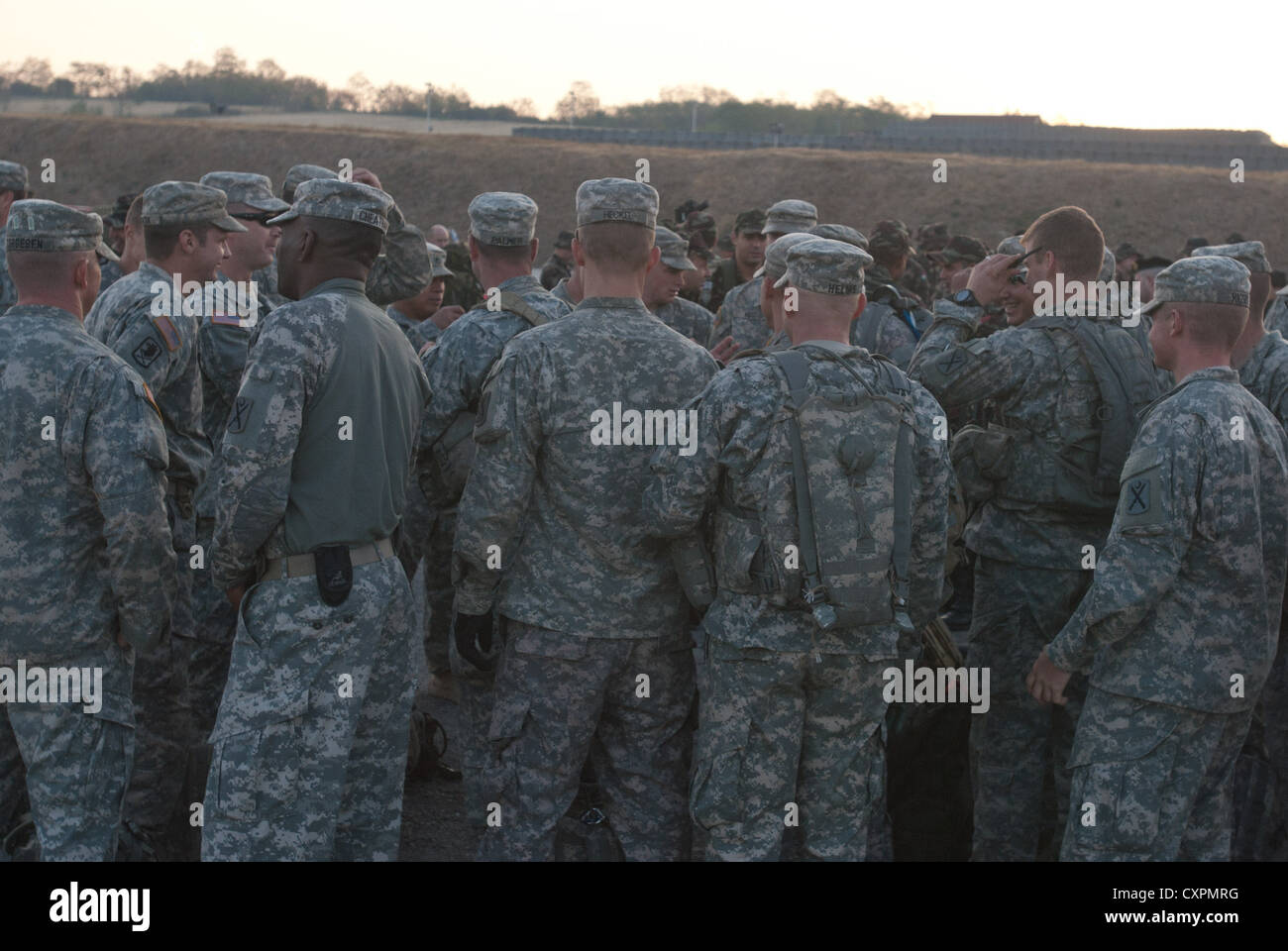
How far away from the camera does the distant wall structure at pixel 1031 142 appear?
56188mm

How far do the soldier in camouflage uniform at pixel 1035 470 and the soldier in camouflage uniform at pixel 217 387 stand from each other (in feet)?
9.14

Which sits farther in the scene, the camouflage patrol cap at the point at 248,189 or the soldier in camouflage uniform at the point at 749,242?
the soldier in camouflage uniform at the point at 749,242

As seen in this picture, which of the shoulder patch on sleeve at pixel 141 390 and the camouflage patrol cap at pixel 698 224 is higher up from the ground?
the camouflage patrol cap at pixel 698 224

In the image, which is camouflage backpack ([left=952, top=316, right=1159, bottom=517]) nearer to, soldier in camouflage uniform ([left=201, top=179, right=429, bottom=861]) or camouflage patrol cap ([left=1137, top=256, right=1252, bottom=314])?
camouflage patrol cap ([left=1137, top=256, right=1252, bottom=314])

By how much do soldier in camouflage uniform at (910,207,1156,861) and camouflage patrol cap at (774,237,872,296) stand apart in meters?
1.02

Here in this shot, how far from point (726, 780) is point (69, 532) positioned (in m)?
2.29

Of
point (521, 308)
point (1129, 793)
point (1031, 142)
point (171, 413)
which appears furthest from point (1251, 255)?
point (1031, 142)

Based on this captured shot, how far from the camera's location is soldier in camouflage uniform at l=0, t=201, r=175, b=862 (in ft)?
13.1

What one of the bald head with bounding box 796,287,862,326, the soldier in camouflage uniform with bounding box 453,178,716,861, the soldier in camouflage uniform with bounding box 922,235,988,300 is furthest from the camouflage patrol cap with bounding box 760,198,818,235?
the bald head with bounding box 796,287,862,326

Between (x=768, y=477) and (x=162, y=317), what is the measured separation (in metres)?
2.36

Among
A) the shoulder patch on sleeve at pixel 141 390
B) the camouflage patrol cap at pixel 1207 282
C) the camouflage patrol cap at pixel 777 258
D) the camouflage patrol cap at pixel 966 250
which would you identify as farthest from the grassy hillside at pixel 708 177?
the shoulder patch on sleeve at pixel 141 390

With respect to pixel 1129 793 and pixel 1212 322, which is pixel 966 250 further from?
pixel 1129 793

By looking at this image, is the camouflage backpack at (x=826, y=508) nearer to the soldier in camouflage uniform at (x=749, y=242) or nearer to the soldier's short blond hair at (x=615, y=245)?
the soldier's short blond hair at (x=615, y=245)
